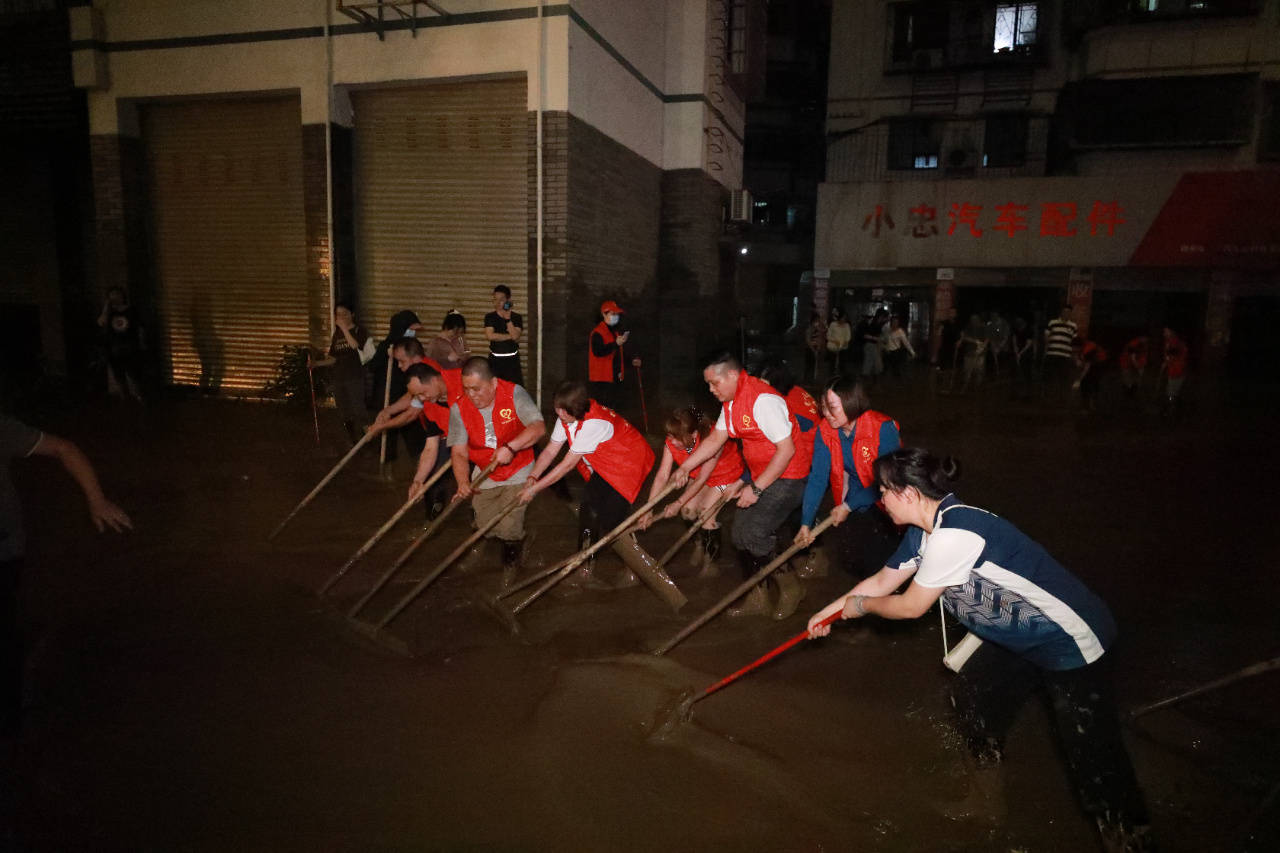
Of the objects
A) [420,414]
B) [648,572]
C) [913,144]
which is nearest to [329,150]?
[420,414]

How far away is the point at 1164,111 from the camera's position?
18.7 meters

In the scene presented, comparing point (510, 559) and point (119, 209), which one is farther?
point (119, 209)

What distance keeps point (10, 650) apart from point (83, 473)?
727 mm

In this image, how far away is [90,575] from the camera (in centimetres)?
557

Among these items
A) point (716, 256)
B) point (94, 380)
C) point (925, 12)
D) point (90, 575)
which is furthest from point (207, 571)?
point (925, 12)

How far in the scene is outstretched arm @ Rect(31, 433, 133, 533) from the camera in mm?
3156

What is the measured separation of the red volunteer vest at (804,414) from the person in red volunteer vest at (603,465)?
103 cm

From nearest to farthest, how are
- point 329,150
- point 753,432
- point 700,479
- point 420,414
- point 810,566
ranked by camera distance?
point 753,432, point 700,479, point 810,566, point 420,414, point 329,150

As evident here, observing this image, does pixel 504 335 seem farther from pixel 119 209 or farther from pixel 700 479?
pixel 119 209

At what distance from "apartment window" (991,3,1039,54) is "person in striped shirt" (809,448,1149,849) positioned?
21.9 m

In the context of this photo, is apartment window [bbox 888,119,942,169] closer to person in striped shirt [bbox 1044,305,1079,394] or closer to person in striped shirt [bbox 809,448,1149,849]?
person in striped shirt [bbox 1044,305,1079,394]

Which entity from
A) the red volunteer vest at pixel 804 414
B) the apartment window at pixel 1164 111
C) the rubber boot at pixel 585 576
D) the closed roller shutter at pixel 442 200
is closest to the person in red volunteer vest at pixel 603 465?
the rubber boot at pixel 585 576

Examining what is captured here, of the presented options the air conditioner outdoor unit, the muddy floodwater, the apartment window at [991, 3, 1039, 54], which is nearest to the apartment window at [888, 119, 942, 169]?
the air conditioner outdoor unit

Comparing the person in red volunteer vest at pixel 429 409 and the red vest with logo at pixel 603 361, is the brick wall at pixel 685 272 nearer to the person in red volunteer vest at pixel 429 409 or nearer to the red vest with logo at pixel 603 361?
the red vest with logo at pixel 603 361
